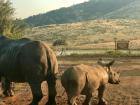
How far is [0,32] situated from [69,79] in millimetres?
27975

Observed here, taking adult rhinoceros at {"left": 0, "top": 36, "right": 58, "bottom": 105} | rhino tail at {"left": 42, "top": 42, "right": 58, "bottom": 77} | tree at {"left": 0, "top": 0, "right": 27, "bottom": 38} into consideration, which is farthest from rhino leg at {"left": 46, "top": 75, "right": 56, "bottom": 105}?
tree at {"left": 0, "top": 0, "right": 27, "bottom": 38}

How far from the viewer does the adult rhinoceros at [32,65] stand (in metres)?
12.0

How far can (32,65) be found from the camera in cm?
1197

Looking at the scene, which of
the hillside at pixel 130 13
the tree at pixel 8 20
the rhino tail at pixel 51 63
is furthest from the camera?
the hillside at pixel 130 13

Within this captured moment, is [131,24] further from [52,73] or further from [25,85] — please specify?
[52,73]

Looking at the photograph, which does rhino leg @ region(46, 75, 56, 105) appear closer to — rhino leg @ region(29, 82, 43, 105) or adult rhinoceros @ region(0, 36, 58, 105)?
adult rhinoceros @ region(0, 36, 58, 105)

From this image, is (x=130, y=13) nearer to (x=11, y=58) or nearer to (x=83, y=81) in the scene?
(x=11, y=58)

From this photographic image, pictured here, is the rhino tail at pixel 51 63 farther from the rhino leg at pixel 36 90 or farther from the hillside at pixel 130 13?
the hillside at pixel 130 13

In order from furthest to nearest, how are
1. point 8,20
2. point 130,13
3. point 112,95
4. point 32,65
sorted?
point 130,13 → point 8,20 → point 112,95 → point 32,65

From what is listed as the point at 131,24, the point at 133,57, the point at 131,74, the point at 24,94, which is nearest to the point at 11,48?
the point at 24,94

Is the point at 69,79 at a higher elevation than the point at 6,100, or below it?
higher

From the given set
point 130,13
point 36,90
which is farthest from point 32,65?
point 130,13

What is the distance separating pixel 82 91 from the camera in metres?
12.4

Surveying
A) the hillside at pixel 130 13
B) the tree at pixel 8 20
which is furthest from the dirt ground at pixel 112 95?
the hillside at pixel 130 13
